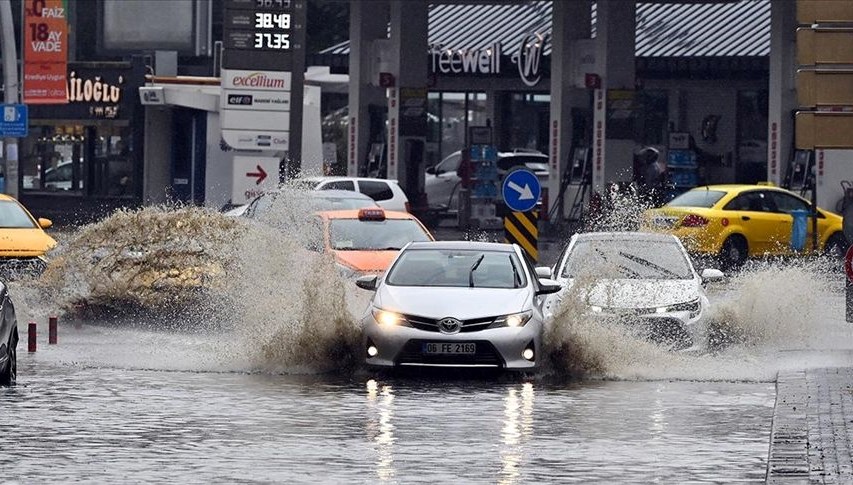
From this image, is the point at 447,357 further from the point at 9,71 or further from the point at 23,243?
the point at 9,71

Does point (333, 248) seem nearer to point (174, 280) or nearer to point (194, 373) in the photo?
point (174, 280)

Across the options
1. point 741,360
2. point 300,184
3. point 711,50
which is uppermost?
point 711,50

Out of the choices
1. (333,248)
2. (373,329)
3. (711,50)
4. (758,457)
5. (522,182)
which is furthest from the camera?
(711,50)

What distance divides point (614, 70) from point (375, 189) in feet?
25.1

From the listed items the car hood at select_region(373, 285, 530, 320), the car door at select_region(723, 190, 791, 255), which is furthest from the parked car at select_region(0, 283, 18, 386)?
the car door at select_region(723, 190, 791, 255)

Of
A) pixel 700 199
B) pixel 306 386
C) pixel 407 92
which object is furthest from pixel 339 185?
pixel 306 386

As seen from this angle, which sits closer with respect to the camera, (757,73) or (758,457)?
(758,457)

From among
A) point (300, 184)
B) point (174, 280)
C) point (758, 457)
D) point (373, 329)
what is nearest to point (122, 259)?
point (174, 280)

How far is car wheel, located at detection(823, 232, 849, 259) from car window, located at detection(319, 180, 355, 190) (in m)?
10.0

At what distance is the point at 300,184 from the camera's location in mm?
25438

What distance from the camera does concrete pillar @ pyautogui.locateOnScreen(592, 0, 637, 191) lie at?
1863 inches

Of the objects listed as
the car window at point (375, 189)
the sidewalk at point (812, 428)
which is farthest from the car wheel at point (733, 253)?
the sidewalk at point (812, 428)

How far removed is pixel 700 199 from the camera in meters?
37.4

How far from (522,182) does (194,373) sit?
940 centimetres
